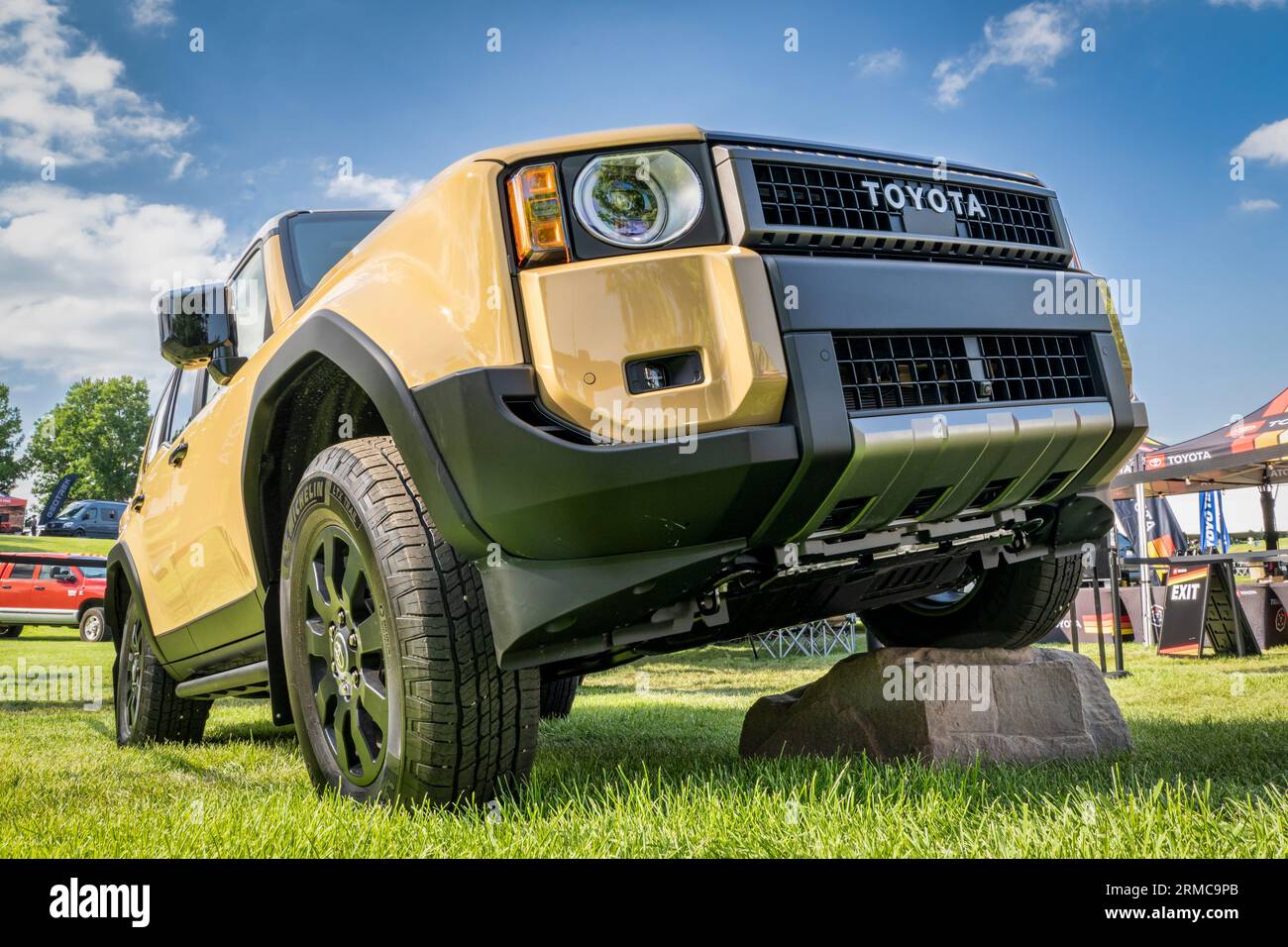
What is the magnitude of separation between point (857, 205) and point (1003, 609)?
189 cm

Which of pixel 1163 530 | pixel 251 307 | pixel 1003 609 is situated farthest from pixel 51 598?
pixel 1163 530

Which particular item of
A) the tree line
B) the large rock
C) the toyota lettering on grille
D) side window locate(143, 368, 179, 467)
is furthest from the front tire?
the tree line

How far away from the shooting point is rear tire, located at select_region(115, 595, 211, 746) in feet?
15.7

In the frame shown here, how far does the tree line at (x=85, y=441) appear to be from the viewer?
62.0 metres

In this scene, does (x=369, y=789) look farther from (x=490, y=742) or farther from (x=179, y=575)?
(x=179, y=575)

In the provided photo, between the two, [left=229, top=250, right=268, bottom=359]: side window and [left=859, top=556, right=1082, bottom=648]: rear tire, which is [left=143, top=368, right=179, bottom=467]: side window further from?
[left=859, top=556, right=1082, bottom=648]: rear tire

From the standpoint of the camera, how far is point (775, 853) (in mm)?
1938

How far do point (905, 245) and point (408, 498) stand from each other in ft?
4.39

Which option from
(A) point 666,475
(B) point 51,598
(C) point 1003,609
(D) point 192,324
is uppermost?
(D) point 192,324

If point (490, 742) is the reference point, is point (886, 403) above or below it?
above

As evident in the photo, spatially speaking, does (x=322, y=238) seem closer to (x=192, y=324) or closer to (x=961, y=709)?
(x=192, y=324)

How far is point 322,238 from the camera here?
144 inches
